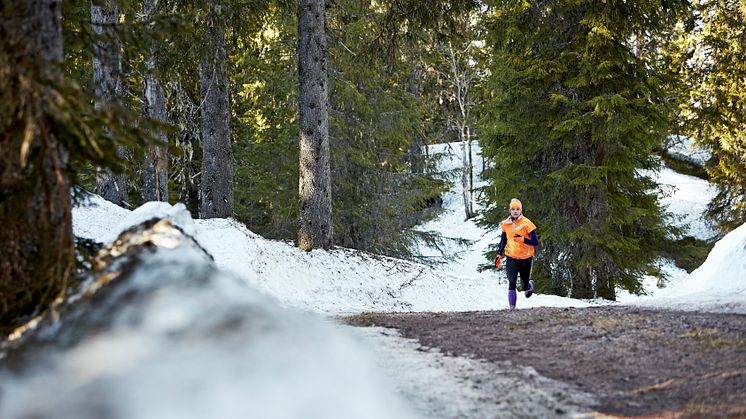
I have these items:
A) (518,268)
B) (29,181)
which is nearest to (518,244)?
(518,268)

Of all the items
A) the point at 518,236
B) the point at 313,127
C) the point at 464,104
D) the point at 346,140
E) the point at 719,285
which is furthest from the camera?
the point at 464,104

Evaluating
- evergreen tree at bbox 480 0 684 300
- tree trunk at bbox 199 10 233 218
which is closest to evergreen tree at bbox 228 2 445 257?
tree trunk at bbox 199 10 233 218

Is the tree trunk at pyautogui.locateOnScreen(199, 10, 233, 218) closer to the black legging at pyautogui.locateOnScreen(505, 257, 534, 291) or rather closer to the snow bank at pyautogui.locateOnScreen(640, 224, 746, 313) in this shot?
the black legging at pyautogui.locateOnScreen(505, 257, 534, 291)

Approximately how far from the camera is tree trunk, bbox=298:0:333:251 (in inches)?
525

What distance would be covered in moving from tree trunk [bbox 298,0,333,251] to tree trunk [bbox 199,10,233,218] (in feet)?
6.62

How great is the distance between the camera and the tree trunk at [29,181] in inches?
135

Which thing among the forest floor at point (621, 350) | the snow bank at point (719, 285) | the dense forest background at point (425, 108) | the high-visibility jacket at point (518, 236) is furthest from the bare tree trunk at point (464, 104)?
the forest floor at point (621, 350)

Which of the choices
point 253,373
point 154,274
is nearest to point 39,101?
point 154,274

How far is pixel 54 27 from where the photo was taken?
3.77 m

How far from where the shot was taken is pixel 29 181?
3541 mm

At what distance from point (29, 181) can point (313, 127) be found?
10.1 metres

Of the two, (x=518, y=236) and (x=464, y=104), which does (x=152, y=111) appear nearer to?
(x=518, y=236)

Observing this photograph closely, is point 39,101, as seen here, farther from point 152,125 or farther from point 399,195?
point 399,195

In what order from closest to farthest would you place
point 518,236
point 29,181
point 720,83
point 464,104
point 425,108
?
point 29,181, point 518,236, point 720,83, point 425,108, point 464,104
